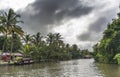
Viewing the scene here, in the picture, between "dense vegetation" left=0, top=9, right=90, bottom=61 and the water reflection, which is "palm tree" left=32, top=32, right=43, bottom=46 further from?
the water reflection

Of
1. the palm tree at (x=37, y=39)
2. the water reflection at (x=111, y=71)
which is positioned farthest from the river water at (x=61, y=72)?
the palm tree at (x=37, y=39)

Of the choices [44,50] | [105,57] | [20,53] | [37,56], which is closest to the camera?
[105,57]

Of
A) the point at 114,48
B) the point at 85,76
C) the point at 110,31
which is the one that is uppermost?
the point at 110,31

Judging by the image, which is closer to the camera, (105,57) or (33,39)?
(105,57)

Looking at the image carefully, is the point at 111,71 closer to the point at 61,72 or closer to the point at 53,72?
the point at 61,72

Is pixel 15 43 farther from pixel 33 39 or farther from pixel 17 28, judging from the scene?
pixel 17 28

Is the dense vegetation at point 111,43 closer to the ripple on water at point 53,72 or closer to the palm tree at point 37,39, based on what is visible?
the ripple on water at point 53,72

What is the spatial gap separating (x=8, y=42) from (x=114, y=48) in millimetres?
36465

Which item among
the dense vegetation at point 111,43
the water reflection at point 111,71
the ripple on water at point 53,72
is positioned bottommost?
the water reflection at point 111,71

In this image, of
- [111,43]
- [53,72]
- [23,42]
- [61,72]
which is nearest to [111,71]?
[61,72]

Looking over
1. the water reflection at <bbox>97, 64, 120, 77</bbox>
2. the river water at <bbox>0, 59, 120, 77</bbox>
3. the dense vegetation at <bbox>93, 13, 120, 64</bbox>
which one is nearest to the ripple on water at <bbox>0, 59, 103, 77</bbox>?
the river water at <bbox>0, 59, 120, 77</bbox>

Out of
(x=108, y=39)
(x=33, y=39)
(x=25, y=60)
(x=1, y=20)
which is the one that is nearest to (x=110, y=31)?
(x=108, y=39)

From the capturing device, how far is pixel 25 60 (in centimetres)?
7312

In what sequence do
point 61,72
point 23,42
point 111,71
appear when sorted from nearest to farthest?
point 111,71 → point 61,72 → point 23,42
